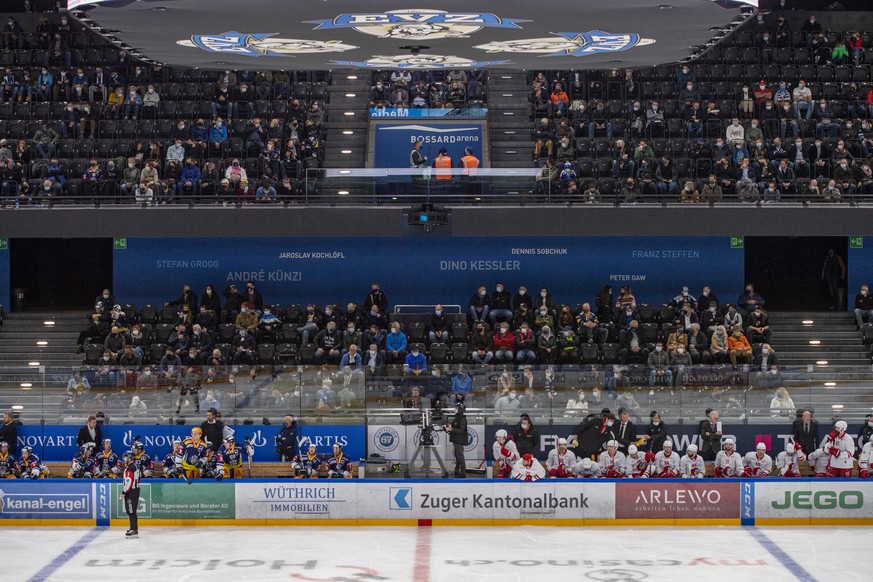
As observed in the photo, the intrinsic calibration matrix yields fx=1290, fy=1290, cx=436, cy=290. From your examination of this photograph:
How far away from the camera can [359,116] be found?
1326 inches

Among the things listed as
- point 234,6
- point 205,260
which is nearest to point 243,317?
point 205,260

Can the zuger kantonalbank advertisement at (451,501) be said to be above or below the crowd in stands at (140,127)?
below

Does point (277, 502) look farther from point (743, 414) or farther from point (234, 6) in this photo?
point (234, 6)

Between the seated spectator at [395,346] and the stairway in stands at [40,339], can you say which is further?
the stairway in stands at [40,339]

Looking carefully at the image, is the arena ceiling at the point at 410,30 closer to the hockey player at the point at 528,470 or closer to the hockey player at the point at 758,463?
the hockey player at the point at 528,470

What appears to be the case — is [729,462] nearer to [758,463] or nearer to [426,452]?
[758,463]

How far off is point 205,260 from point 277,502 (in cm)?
1175

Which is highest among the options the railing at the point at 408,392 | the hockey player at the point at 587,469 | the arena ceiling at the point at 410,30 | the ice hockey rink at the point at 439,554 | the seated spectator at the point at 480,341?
the arena ceiling at the point at 410,30

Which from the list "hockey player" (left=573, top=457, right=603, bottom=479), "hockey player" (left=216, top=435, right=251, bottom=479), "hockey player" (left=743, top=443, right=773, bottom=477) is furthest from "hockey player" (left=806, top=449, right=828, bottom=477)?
"hockey player" (left=216, top=435, right=251, bottom=479)

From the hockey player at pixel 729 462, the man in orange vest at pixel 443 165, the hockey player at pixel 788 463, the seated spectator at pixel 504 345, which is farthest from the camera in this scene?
the man in orange vest at pixel 443 165

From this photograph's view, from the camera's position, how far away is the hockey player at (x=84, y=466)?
71.5 feet

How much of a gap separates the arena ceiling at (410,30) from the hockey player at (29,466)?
A: 8843 mm

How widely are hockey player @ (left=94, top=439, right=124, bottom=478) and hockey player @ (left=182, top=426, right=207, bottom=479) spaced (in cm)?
110

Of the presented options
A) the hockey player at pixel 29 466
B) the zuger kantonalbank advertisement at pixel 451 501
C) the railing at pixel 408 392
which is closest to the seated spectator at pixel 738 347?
the railing at pixel 408 392
